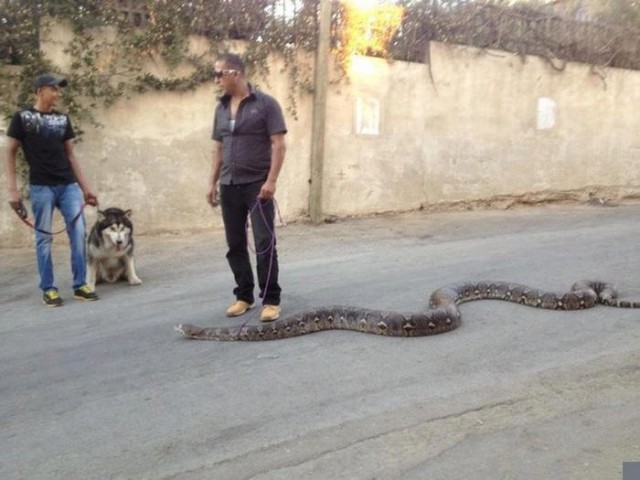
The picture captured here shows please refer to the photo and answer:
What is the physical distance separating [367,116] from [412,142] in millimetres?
1248

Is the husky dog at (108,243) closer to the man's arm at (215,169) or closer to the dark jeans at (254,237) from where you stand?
the man's arm at (215,169)

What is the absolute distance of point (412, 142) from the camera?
13203mm

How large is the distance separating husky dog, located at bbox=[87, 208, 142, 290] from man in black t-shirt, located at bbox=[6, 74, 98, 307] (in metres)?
0.31

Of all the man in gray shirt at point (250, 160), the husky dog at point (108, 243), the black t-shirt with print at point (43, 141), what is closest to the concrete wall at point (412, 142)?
the husky dog at point (108, 243)

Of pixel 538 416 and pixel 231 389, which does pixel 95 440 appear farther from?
pixel 538 416

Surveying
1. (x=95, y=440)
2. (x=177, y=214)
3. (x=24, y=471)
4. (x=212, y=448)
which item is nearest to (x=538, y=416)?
(x=212, y=448)

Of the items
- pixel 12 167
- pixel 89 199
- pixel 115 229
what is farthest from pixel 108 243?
pixel 12 167

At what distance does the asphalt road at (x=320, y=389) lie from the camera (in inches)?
136

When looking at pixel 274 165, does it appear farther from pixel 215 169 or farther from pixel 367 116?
pixel 367 116

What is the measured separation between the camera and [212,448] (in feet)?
11.8

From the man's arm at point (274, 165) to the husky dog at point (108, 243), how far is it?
249 centimetres

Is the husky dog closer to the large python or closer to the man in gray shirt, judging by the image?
the man in gray shirt

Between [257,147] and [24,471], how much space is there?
10.9 feet

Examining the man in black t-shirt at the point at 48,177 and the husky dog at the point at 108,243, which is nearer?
the man in black t-shirt at the point at 48,177
